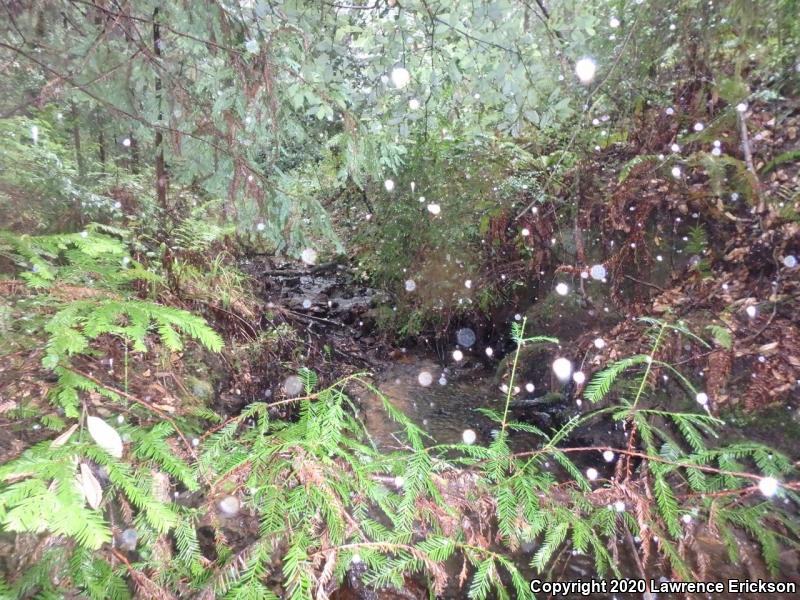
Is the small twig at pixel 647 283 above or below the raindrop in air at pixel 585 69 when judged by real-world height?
below

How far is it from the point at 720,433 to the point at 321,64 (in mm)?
5230

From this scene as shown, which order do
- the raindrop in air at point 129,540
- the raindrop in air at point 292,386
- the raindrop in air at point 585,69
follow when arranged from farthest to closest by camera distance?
the raindrop in air at point 292,386 → the raindrop in air at point 585,69 → the raindrop in air at point 129,540

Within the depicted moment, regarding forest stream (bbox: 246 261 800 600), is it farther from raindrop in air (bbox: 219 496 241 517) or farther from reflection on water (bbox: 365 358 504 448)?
raindrop in air (bbox: 219 496 241 517)

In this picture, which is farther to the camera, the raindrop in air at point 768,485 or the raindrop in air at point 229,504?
the raindrop in air at point 229,504

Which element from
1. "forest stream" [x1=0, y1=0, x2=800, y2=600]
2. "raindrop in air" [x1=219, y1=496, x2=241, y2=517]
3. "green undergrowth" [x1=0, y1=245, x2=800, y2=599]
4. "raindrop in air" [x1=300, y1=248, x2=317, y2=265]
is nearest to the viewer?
"green undergrowth" [x1=0, y1=245, x2=800, y2=599]

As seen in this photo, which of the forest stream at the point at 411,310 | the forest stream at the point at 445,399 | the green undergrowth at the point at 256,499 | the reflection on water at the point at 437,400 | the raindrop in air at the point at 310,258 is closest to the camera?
the green undergrowth at the point at 256,499

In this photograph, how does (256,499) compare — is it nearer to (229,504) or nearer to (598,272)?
(229,504)

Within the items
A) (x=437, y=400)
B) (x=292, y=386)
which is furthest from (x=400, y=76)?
(x=437, y=400)

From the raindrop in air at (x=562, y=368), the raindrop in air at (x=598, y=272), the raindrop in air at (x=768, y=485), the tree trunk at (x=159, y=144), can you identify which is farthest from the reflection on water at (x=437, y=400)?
the tree trunk at (x=159, y=144)

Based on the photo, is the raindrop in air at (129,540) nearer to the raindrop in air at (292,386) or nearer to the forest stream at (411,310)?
the forest stream at (411,310)

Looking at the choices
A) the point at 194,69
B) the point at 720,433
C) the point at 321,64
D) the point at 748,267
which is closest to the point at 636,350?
the point at 720,433

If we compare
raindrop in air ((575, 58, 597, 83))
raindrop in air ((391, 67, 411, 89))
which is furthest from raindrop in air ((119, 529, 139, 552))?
raindrop in air ((575, 58, 597, 83))

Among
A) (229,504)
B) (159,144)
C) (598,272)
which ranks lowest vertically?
(229,504)

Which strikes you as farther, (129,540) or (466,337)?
(466,337)
